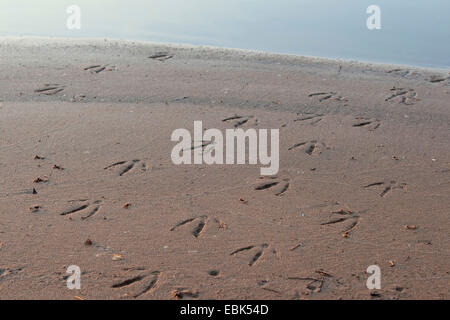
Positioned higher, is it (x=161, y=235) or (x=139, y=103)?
(x=139, y=103)

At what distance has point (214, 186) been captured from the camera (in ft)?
15.4

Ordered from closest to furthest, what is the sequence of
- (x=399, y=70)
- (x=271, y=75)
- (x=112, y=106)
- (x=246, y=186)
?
(x=246, y=186), (x=112, y=106), (x=271, y=75), (x=399, y=70)

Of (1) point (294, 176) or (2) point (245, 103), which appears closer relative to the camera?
(1) point (294, 176)

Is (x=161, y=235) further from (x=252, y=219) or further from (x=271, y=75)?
(x=271, y=75)

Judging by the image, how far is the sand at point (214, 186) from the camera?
349cm

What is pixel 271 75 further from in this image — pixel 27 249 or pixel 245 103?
pixel 27 249

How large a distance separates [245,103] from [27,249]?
3.66 m

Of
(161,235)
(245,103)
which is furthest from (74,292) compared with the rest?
(245,103)

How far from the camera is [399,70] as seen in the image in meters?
8.66

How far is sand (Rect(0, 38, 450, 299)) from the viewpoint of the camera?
3.49 metres

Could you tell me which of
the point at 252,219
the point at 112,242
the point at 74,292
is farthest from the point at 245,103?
the point at 74,292
